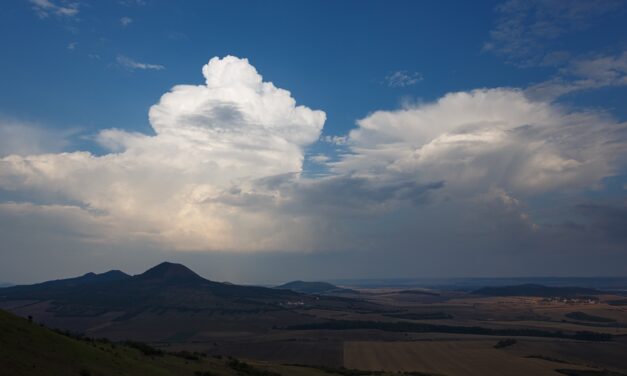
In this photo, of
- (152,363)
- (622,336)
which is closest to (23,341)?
(152,363)

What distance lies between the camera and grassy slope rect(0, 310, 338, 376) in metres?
36.6

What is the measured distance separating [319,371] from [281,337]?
11368cm

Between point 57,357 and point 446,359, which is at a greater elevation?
point 57,357

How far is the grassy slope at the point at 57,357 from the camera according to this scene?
36.6 m

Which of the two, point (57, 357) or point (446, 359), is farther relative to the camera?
point (446, 359)

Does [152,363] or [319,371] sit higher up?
[152,363]

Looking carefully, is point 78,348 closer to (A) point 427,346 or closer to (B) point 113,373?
(B) point 113,373

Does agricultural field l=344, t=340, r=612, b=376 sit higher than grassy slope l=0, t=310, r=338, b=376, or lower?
lower

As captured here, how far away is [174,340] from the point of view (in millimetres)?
189750

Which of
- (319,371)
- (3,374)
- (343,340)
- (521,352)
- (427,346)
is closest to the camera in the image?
(3,374)

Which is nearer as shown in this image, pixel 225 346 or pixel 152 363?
pixel 152 363

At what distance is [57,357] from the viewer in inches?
1615

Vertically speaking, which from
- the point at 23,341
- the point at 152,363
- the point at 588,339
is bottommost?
the point at 588,339

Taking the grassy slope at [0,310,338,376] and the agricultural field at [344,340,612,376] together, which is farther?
the agricultural field at [344,340,612,376]
